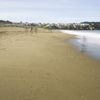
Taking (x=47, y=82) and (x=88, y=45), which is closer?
(x=47, y=82)

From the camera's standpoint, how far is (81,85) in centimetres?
623

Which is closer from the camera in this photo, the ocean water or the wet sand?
the wet sand

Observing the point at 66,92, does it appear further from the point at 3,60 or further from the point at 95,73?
the point at 3,60

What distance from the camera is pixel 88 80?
6.77 metres

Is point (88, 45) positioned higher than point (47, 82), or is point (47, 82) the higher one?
point (47, 82)

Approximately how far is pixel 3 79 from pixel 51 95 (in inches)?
77.1

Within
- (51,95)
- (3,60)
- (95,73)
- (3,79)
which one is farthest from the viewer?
(3,60)

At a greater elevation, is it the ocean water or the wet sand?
the wet sand

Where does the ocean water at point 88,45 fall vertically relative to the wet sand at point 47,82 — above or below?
below

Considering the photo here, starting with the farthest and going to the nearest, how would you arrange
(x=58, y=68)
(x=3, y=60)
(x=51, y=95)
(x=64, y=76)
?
(x=3, y=60)
(x=58, y=68)
(x=64, y=76)
(x=51, y=95)

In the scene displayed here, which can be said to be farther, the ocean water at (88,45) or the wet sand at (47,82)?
the ocean water at (88,45)

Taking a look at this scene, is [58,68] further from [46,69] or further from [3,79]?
[3,79]

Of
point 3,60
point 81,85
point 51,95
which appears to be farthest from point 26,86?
point 3,60

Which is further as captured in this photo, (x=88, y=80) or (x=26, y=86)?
(x=88, y=80)
